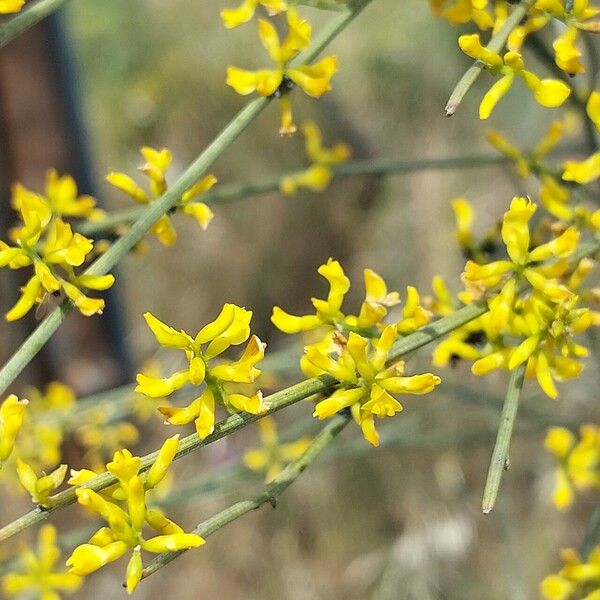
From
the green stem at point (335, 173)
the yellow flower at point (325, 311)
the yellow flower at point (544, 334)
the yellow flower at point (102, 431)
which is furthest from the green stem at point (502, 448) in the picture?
the yellow flower at point (102, 431)

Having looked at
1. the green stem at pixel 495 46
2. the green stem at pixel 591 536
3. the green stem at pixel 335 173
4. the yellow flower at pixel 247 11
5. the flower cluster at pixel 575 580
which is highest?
the yellow flower at pixel 247 11

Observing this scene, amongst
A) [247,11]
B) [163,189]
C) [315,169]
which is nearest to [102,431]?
[315,169]

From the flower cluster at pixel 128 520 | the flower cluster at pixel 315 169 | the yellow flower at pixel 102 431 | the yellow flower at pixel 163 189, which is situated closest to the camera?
the flower cluster at pixel 128 520

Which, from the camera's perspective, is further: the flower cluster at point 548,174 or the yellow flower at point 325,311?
the flower cluster at point 548,174

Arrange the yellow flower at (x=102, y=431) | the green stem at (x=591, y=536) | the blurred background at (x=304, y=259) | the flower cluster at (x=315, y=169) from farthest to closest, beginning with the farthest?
the blurred background at (x=304, y=259) → the yellow flower at (x=102, y=431) → the flower cluster at (x=315, y=169) → the green stem at (x=591, y=536)

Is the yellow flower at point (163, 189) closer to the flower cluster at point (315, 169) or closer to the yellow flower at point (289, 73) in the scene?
the yellow flower at point (289, 73)

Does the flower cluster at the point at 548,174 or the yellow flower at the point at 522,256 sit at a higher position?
the yellow flower at the point at 522,256

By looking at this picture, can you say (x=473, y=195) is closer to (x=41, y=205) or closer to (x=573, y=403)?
(x=573, y=403)
